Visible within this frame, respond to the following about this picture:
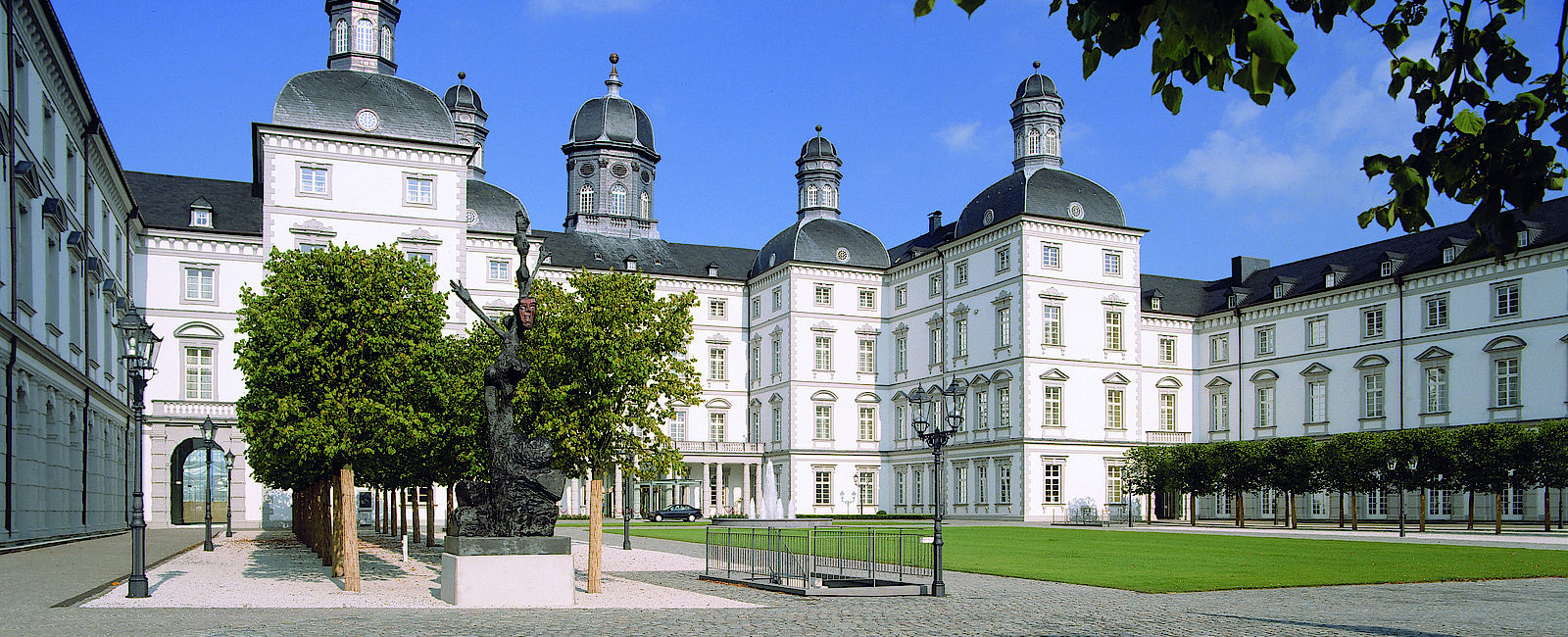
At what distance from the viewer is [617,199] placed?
8706 cm

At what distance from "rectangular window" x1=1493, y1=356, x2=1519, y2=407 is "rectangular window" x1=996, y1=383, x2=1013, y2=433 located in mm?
21042

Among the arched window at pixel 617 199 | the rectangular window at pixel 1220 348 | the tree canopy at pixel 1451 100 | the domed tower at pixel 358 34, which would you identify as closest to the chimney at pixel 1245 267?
the rectangular window at pixel 1220 348

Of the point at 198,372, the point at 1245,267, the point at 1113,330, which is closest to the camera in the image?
the point at 198,372

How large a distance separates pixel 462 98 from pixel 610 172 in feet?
38.2

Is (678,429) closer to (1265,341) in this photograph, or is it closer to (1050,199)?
(1050,199)

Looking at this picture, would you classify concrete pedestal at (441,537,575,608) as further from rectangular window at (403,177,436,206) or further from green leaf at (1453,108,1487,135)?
rectangular window at (403,177,436,206)

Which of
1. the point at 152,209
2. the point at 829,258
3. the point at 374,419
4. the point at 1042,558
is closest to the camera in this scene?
the point at 374,419

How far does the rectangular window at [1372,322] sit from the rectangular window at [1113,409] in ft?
39.0

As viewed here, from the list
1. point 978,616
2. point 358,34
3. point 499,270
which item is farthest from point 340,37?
point 978,616

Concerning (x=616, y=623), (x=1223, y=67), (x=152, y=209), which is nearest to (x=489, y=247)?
(x=152, y=209)

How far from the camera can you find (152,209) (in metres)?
60.7

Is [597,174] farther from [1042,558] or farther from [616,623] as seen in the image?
[616,623]

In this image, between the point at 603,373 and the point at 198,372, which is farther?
the point at 198,372

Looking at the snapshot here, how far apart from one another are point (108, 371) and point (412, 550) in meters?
21.5
